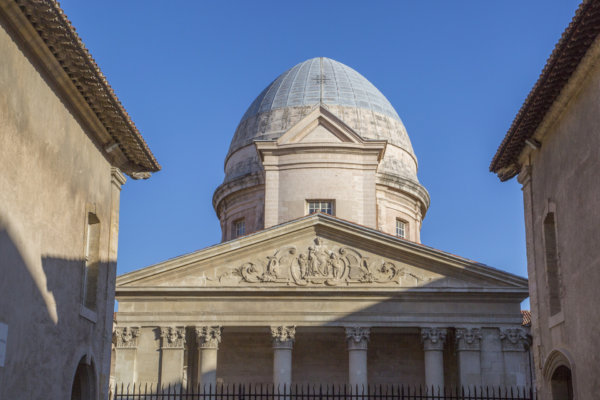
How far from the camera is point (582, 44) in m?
13.6

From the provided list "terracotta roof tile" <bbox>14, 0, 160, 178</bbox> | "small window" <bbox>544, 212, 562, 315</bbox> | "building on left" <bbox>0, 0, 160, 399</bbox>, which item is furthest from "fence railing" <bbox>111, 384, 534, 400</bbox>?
"terracotta roof tile" <bbox>14, 0, 160, 178</bbox>

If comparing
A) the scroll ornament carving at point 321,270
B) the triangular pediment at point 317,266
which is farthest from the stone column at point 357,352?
the scroll ornament carving at point 321,270

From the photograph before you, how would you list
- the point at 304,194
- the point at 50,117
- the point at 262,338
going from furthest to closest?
the point at 304,194 < the point at 262,338 < the point at 50,117

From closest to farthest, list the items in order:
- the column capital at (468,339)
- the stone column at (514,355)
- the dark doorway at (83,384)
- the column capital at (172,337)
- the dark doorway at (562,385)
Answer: the dark doorway at (562,385), the dark doorway at (83,384), the stone column at (514,355), the column capital at (468,339), the column capital at (172,337)

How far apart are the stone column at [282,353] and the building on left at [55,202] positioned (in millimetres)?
13054

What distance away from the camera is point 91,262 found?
57.6 feet

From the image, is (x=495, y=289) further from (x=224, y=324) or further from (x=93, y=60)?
(x=93, y=60)

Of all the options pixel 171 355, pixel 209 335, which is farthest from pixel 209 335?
pixel 171 355

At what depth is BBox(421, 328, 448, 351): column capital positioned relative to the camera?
30969 millimetres

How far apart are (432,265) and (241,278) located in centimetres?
681

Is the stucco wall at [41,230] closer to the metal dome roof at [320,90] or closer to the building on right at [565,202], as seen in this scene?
the building on right at [565,202]

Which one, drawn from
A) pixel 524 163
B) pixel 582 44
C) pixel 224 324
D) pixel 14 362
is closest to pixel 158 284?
pixel 224 324

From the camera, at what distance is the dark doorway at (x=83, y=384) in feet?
55.6

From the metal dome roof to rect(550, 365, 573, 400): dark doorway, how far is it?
2754 centimetres
